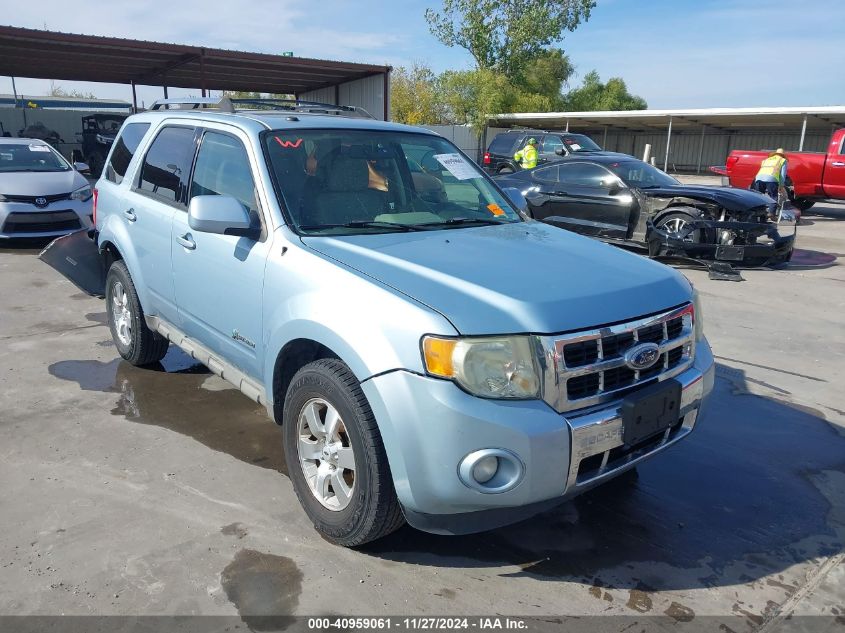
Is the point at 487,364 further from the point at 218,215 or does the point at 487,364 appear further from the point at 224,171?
the point at 224,171

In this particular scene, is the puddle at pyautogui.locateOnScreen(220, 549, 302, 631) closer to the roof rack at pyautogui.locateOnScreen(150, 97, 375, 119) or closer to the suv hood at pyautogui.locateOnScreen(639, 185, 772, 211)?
the roof rack at pyautogui.locateOnScreen(150, 97, 375, 119)

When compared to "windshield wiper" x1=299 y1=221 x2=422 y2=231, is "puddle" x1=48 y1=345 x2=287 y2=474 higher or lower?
lower

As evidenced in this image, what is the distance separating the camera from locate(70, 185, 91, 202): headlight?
10484 mm

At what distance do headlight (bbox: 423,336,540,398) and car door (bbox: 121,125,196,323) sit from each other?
2421 millimetres

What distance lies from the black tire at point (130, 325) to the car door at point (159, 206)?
0.89ft

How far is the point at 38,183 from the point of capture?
1020 cm

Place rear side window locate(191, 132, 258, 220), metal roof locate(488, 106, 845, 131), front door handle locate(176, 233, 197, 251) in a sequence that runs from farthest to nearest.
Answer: metal roof locate(488, 106, 845, 131)
front door handle locate(176, 233, 197, 251)
rear side window locate(191, 132, 258, 220)

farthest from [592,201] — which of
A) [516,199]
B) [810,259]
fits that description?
[516,199]

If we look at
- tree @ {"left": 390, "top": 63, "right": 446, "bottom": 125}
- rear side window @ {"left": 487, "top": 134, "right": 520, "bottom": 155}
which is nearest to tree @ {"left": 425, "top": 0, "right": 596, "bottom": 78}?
tree @ {"left": 390, "top": 63, "right": 446, "bottom": 125}

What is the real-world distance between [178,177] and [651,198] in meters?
7.50

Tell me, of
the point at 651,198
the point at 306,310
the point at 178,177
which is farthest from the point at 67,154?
the point at 306,310

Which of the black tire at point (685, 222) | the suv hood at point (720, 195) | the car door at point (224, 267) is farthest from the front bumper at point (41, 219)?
the black tire at point (685, 222)

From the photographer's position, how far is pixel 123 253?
4.90 metres

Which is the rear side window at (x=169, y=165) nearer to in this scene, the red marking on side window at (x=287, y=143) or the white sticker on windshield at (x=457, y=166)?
the red marking on side window at (x=287, y=143)
